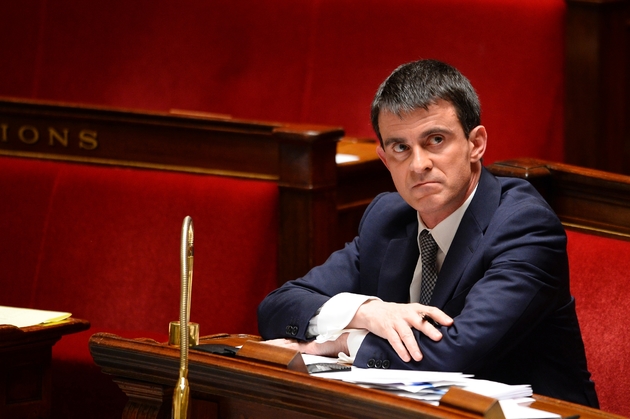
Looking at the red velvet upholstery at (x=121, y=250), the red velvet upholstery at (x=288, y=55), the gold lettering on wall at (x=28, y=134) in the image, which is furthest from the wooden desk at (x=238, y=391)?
the red velvet upholstery at (x=288, y=55)

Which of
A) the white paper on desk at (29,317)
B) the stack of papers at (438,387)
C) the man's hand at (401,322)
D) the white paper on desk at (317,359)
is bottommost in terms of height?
the white paper on desk at (29,317)

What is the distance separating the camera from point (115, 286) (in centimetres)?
244

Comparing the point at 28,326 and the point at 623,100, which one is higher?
the point at 623,100

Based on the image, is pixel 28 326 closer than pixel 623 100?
Yes

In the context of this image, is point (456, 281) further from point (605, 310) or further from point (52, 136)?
point (52, 136)

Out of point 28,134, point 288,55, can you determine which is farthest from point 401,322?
point 288,55

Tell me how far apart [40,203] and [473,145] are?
138cm

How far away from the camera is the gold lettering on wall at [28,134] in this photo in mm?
2596

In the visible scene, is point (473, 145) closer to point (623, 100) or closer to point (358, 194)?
point (358, 194)

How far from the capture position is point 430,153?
57.7 inches

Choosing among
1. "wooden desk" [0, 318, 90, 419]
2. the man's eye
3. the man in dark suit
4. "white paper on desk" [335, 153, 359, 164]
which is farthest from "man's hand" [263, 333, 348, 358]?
"white paper on desk" [335, 153, 359, 164]

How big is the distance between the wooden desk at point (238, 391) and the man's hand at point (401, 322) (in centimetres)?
19

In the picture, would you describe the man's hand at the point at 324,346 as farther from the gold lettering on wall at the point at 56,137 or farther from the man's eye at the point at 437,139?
the gold lettering on wall at the point at 56,137

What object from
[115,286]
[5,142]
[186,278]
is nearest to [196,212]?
[115,286]
